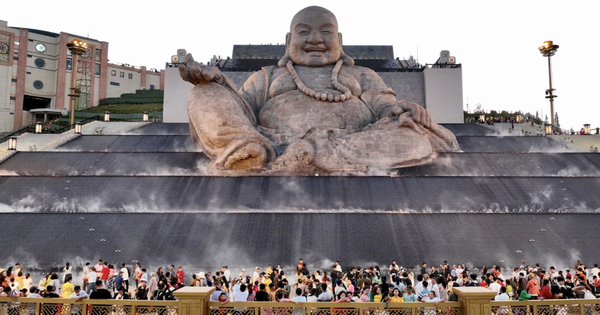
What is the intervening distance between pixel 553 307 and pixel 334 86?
344 inches

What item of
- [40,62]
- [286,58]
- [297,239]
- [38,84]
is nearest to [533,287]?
[297,239]

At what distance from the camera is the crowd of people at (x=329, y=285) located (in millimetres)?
4867

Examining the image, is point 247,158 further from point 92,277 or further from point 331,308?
point 331,308

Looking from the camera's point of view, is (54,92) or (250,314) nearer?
(250,314)

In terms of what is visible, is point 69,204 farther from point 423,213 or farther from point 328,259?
point 423,213

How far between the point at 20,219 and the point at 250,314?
6.73 meters

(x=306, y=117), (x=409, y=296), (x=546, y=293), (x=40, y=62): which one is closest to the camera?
(x=409, y=296)

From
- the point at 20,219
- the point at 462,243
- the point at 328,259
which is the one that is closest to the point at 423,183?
the point at 462,243

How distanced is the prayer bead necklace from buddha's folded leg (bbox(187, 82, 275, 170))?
1.69 meters

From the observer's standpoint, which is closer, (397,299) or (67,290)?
(397,299)

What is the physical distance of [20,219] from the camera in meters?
8.64

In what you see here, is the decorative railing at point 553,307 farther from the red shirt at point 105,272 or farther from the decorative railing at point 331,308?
the red shirt at point 105,272

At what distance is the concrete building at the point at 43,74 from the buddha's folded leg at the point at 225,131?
26.2 m

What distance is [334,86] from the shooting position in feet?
39.4
